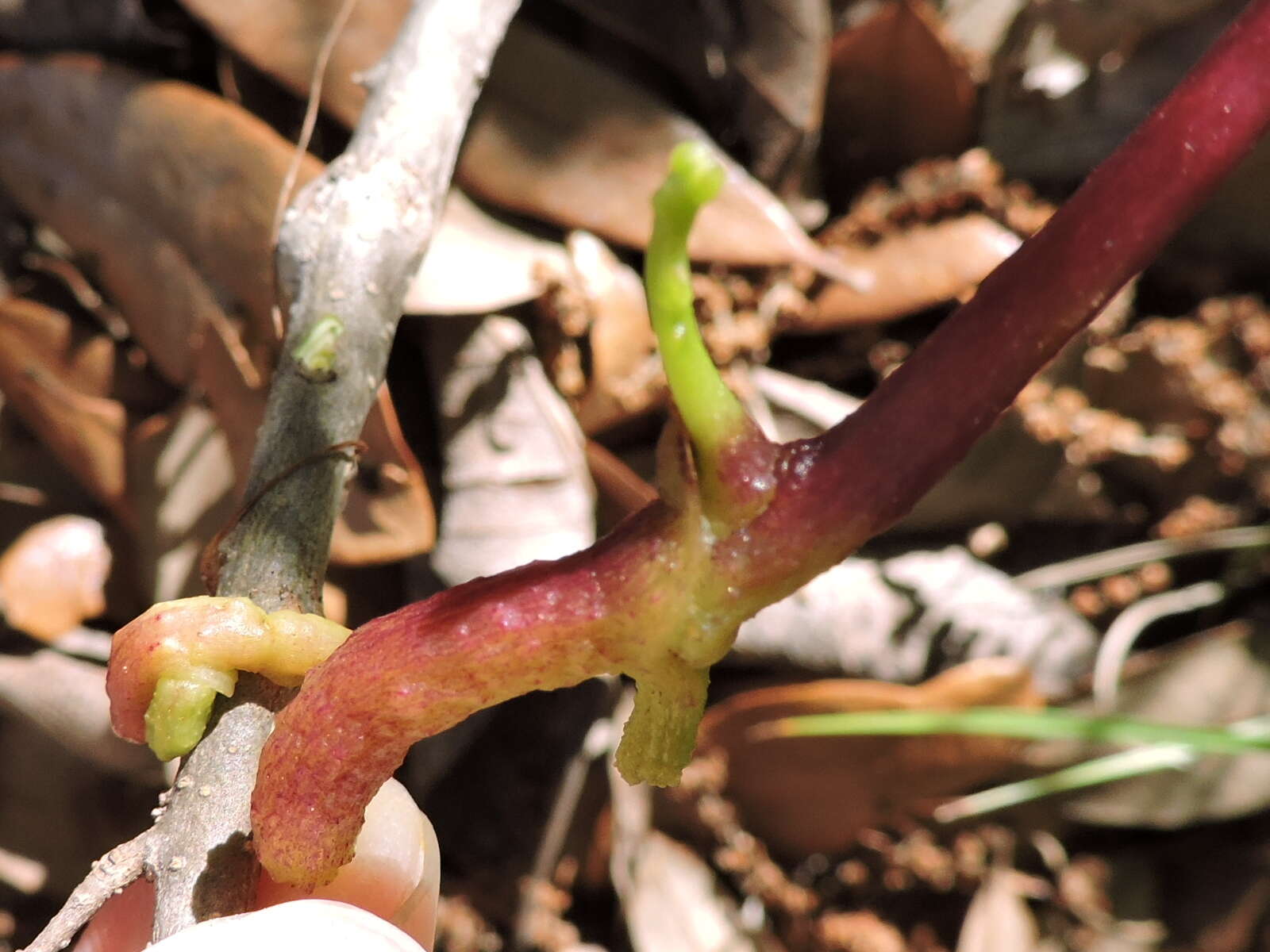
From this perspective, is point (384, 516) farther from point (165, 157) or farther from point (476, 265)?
point (165, 157)

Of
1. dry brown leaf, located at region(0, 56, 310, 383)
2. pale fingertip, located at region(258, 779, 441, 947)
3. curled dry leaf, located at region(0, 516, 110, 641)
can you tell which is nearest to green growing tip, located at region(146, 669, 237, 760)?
pale fingertip, located at region(258, 779, 441, 947)

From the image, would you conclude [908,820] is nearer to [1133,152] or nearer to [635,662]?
[635,662]

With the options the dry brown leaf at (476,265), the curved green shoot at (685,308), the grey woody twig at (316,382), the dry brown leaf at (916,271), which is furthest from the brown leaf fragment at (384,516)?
the curved green shoot at (685,308)

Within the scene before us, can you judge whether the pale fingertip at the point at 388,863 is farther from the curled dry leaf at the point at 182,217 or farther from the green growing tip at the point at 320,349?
the curled dry leaf at the point at 182,217

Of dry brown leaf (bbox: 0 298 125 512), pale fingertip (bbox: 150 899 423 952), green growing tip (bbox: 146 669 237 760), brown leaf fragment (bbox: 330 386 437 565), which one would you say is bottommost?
dry brown leaf (bbox: 0 298 125 512)

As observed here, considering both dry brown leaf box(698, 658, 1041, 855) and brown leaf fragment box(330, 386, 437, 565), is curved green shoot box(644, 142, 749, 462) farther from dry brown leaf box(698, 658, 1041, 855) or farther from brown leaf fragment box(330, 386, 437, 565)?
dry brown leaf box(698, 658, 1041, 855)

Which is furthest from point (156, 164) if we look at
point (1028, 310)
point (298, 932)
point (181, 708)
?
point (1028, 310)
